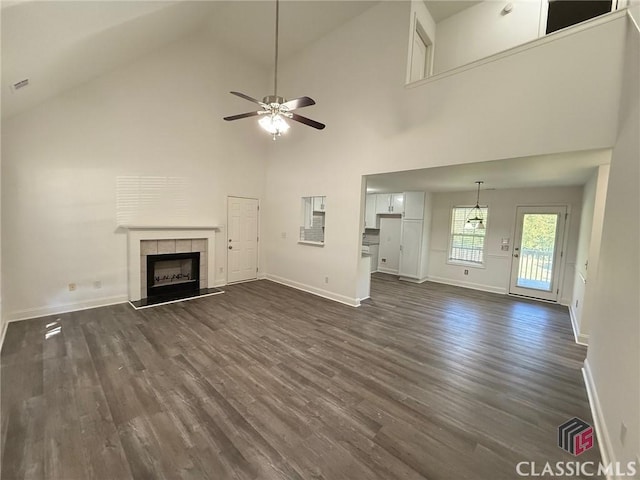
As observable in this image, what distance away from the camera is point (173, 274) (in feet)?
18.2

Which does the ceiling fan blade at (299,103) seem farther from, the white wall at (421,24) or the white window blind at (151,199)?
the white window blind at (151,199)

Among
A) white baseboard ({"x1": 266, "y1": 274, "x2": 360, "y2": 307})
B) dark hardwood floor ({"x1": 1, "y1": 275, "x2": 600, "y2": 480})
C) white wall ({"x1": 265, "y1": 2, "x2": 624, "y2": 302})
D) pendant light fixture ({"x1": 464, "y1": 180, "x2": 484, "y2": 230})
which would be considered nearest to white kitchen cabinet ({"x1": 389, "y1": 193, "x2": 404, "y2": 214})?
pendant light fixture ({"x1": 464, "y1": 180, "x2": 484, "y2": 230})

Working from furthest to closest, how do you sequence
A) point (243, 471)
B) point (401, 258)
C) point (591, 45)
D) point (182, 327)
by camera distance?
point (401, 258) → point (182, 327) → point (591, 45) → point (243, 471)

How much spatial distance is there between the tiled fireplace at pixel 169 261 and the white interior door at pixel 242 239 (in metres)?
0.49

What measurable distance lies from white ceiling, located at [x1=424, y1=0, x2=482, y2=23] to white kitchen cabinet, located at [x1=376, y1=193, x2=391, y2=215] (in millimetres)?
4108

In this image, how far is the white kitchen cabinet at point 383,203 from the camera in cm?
786

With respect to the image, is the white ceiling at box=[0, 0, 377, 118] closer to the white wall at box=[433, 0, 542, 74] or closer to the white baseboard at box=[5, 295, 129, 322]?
the white wall at box=[433, 0, 542, 74]

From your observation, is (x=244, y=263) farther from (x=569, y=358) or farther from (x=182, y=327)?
(x=569, y=358)

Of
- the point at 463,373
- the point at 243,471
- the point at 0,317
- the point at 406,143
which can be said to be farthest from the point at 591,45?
the point at 0,317

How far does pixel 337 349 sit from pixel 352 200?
269cm

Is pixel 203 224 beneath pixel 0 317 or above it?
above

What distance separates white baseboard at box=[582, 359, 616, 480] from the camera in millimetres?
1760

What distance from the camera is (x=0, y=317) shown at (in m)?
3.27

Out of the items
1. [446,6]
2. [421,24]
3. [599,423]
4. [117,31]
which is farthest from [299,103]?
[446,6]
